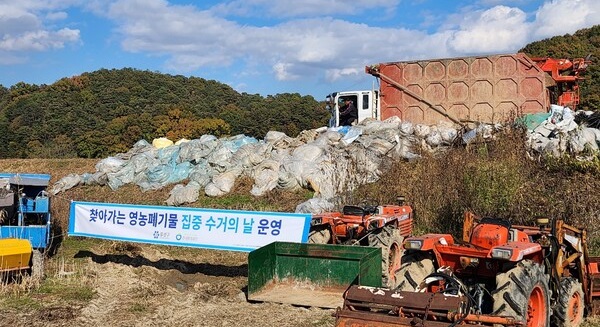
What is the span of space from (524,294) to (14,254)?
6292 millimetres

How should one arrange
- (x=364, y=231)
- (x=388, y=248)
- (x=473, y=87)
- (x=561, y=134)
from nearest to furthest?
(x=388, y=248) < (x=364, y=231) < (x=561, y=134) < (x=473, y=87)

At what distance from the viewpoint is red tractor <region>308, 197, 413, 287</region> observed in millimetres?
8734

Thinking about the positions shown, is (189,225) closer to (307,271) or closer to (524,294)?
(307,271)

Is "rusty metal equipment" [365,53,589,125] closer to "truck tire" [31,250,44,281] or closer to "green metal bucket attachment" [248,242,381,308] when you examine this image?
"green metal bucket attachment" [248,242,381,308]

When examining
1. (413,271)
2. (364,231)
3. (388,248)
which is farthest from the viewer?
(364,231)

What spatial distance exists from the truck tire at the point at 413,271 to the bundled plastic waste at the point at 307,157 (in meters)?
6.38

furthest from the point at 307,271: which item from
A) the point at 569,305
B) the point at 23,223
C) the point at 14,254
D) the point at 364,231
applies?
the point at 23,223

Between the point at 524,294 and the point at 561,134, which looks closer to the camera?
the point at 524,294


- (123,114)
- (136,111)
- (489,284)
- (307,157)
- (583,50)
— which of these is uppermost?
(583,50)

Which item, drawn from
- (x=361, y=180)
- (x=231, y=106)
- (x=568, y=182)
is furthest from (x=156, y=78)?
(x=568, y=182)

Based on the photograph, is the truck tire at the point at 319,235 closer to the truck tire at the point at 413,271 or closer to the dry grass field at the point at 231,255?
the dry grass field at the point at 231,255

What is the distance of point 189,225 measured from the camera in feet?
30.8

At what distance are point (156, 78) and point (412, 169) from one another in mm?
36001

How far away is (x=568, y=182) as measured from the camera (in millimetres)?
10789
